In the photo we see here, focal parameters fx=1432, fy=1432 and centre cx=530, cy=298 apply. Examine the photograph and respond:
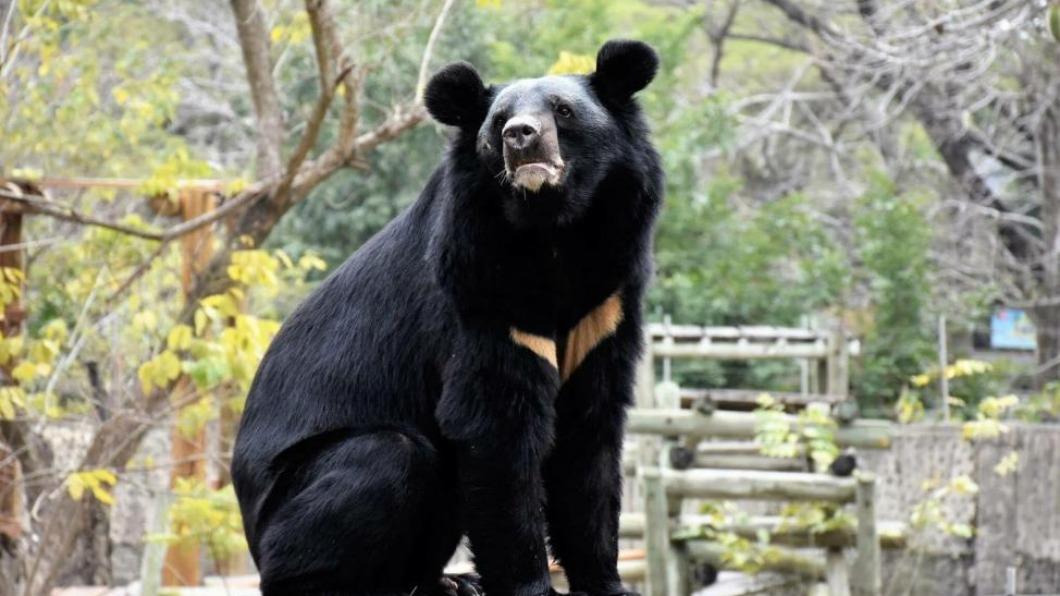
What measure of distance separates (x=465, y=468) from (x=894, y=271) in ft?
38.1

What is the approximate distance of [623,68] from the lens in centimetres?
419

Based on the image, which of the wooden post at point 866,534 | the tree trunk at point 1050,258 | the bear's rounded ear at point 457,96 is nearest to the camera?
the bear's rounded ear at point 457,96

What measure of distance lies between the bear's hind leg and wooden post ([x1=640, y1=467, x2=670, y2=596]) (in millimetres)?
5546

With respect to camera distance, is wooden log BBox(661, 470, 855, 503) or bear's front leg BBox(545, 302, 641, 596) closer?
bear's front leg BBox(545, 302, 641, 596)

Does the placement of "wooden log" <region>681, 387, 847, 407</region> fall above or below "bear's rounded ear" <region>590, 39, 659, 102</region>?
below

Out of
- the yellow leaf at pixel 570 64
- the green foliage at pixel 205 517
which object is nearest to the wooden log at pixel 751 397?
the yellow leaf at pixel 570 64

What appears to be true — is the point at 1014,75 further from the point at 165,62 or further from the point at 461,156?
the point at 461,156

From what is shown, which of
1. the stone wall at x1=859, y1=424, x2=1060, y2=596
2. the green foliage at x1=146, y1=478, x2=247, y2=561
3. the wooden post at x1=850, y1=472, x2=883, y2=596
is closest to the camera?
the green foliage at x1=146, y1=478, x2=247, y2=561

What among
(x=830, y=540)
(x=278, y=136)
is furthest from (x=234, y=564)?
(x=830, y=540)

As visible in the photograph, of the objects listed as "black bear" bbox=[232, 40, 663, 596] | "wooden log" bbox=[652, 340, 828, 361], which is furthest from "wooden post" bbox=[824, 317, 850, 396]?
"black bear" bbox=[232, 40, 663, 596]

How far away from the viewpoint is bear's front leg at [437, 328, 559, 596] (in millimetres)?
3865

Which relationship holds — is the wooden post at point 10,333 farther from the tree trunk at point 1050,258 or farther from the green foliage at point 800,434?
the tree trunk at point 1050,258

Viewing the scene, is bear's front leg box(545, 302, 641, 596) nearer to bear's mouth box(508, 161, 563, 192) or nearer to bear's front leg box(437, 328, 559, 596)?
bear's front leg box(437, 328, 559, 596)

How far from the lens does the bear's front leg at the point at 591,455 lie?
4094 millimetres
